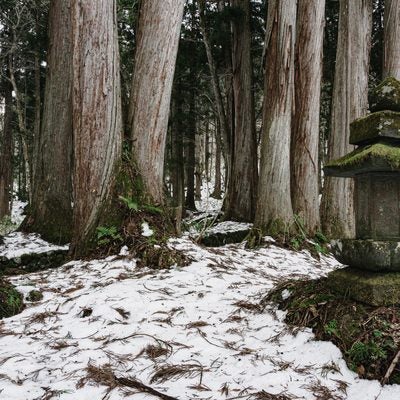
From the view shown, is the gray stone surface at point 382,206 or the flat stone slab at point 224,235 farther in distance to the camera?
the flat stone slab at point 224,235

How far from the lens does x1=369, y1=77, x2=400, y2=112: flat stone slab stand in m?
2.84

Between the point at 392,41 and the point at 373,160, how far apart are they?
7356mm

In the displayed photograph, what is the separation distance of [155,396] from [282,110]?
18.1ft

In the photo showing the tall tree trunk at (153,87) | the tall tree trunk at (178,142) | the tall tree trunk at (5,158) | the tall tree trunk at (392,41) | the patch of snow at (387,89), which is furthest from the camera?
the tall tree trunk at (178,142)

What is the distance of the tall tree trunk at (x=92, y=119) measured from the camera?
468 cm

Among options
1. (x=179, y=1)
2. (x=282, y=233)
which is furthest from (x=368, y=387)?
(x=179, y=1)

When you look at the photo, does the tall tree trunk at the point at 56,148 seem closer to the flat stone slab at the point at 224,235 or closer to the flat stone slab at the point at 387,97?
the flat stone slab at the point at 224,235

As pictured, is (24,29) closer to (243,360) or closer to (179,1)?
(179,1)

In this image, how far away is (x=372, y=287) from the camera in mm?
2596

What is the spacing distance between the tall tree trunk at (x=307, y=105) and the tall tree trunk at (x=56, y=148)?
4.26 m

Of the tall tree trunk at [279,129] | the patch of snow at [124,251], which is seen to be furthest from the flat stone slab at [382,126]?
the tall tree trunk at [279,129]

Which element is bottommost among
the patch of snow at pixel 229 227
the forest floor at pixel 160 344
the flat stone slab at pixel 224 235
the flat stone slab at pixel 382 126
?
the forest floor at pixel 160 344

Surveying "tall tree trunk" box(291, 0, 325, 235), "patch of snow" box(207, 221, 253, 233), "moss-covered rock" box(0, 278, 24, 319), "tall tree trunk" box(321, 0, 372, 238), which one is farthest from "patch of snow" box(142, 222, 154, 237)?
"tall tree trunk" box(321, 0, 372, 238)

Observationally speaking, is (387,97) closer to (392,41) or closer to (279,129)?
(279,129)
